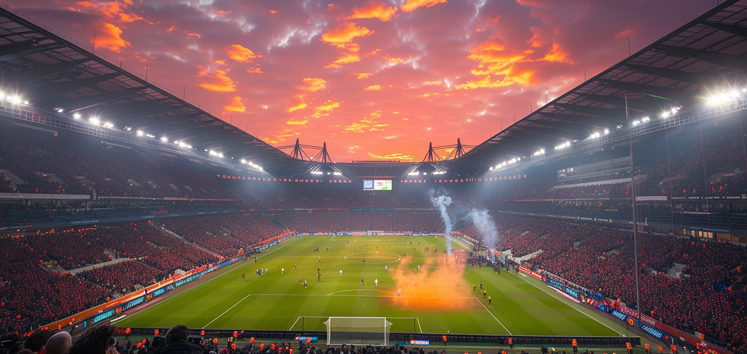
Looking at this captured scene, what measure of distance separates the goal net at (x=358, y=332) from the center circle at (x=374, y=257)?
25465 millimetres

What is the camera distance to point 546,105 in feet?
119

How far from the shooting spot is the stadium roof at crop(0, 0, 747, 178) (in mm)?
22266

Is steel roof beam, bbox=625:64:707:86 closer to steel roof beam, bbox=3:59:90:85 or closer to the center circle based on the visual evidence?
the center circle

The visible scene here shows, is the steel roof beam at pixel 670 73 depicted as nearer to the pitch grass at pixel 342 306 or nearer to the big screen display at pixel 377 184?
the pitch grass at pixel 342 306

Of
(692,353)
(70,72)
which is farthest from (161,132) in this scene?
(692,353)

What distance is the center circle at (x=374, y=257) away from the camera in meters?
48.3

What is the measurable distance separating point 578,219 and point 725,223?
65.6 feet

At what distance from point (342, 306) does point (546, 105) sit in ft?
100

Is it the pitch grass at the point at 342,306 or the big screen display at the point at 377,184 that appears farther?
the big screen display at the point at 377,184

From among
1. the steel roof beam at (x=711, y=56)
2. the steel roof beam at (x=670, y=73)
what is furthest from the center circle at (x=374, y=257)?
the steel roof beam at (x=711, y=56)

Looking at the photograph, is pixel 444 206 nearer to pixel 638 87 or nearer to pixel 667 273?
pixel 667 273

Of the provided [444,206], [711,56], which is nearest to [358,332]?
[711,56]

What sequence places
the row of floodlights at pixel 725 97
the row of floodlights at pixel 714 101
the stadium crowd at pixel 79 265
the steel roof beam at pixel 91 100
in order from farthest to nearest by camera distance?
the steel roof beam at pixel 91 100
the row of floodlights at pixel 714 101
the row of floodlights at pixel 725 97
the stadium crowd at pixel 79 265

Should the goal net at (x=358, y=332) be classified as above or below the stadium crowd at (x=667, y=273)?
below
